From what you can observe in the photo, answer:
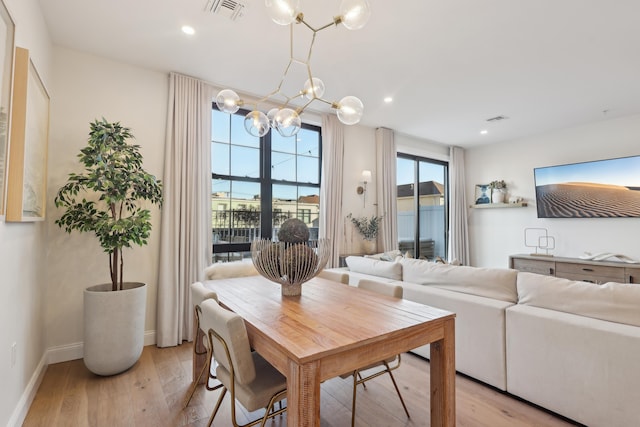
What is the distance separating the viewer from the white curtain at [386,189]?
488 cm

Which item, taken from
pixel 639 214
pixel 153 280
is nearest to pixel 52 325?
pixel 153 280

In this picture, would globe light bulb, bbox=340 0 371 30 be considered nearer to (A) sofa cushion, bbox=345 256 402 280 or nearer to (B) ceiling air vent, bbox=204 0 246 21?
(B) ceiling air vent, bbox=204 0 246 21

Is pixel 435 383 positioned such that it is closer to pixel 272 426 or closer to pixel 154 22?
pixel 272 426

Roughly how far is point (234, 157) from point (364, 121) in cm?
211

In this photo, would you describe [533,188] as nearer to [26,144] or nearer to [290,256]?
[290,256]

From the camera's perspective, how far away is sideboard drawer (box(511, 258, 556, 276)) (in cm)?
471

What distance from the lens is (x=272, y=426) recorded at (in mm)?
1820

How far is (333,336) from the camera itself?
1271mm

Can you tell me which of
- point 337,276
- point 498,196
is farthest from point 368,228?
point 498,196

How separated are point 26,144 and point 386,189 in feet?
13.9

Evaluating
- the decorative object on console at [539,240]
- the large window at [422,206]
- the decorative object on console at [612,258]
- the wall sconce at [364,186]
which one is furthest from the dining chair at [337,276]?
the decorative object on console at [539,240]

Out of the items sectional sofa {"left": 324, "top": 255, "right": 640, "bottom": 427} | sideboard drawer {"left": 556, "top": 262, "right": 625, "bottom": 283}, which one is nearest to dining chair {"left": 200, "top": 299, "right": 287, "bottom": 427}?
sectional sofa {"left": 324, "top": 255, "right": 640, "bottom": 427}

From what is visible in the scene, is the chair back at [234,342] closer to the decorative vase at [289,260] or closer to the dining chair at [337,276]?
the decorative vase at [289,260]

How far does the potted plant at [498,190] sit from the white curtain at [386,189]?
7.04ft
